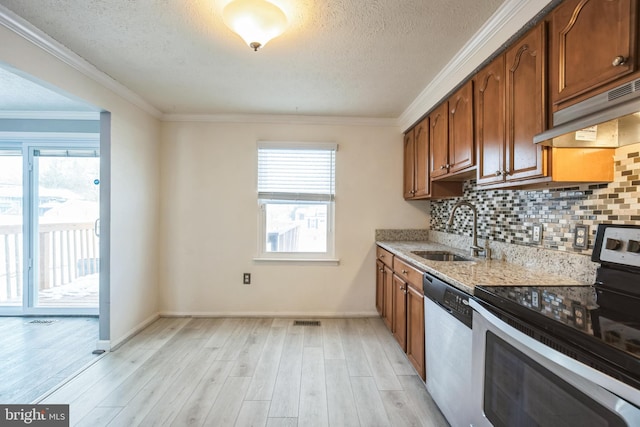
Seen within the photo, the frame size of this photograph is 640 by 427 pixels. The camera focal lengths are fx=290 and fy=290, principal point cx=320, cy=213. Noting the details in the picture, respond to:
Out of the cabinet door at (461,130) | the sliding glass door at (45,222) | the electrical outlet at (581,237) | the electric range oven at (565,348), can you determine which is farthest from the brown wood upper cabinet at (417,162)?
the sliding glass door at (45,222)

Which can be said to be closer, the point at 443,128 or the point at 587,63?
the point at 587,63

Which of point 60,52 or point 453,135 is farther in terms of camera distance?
point 453,135

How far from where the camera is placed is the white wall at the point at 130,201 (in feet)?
7.95

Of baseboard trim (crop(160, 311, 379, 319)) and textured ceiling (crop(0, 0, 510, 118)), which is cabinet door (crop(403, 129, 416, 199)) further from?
baseboard trim (crop(160, 311, 379, 319))

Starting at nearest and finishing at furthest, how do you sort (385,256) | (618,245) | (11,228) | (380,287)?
(618,245) → (385,256) → (380,287) → (11,228)

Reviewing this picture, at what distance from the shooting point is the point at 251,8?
145 centimetres

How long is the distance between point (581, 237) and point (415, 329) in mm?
1151

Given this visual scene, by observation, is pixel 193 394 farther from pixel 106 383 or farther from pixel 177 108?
pixel 177 108

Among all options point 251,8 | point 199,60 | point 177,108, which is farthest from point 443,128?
point 177,108

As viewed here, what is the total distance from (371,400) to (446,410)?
0.49 m

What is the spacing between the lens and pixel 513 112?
5.08 feet

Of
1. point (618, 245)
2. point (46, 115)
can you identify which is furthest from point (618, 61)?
point (46, 115)

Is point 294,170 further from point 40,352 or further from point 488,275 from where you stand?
point 40,352

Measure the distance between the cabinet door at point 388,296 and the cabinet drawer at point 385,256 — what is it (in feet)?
0.18
